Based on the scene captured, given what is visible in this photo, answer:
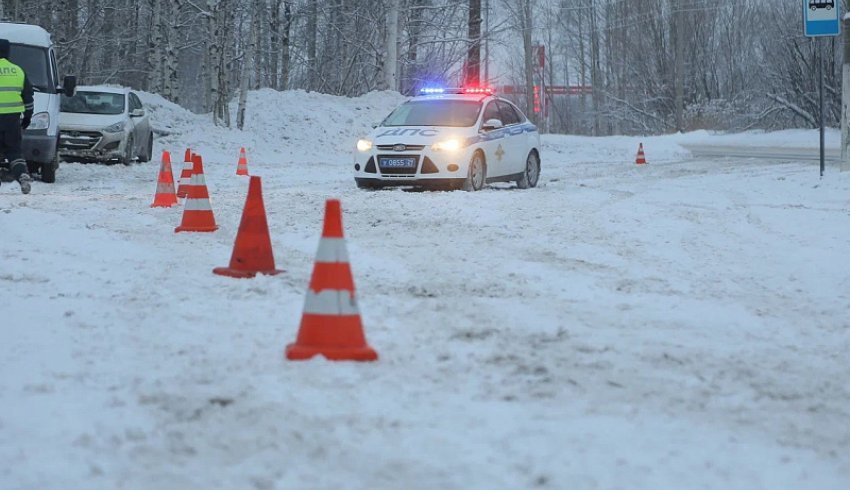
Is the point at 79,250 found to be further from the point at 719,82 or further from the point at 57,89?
the point at 719,82

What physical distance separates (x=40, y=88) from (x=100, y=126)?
17.0ft

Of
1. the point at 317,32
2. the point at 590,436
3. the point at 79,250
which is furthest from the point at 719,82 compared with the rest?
the point at 590,436

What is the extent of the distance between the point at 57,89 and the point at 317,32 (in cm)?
3773

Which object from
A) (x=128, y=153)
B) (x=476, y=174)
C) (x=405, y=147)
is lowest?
(x=476, y=174)

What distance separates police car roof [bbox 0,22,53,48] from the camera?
16844 mm

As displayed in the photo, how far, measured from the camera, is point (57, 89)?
16.8 m

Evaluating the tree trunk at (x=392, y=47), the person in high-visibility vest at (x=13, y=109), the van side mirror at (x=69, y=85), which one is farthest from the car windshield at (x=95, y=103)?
the tree trunk at (x=392, y=47)

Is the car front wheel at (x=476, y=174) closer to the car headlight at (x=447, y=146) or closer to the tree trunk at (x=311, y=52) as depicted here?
the car headlight at (x=447, y=146)

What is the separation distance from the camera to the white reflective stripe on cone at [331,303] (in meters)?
4.94

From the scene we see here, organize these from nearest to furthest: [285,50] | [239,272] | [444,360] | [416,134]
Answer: [444,360]
[239,272]
[416,134]
[285,50]

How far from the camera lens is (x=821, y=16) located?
15.6 m

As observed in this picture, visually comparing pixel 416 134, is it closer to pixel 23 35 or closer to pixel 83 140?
pixel 23 35

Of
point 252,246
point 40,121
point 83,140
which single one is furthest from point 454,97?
point 252,246

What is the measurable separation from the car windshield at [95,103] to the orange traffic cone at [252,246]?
16.2m
